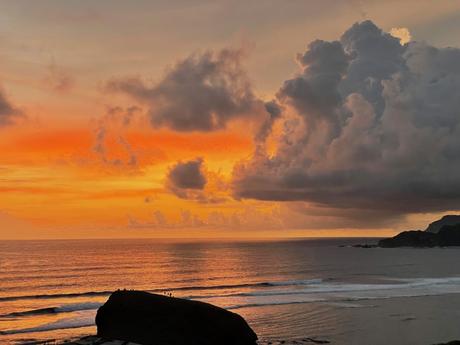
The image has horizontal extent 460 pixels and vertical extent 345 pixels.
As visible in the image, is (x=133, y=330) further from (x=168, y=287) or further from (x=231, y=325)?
(x=168, y=287)

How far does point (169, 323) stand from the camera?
116 feet

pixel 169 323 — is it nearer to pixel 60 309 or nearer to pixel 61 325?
pixel 61 325

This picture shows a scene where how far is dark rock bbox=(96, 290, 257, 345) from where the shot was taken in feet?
114

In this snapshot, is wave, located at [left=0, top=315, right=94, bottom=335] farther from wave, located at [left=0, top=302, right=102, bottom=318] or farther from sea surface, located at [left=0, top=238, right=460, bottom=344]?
wave, located at [left=0, top=302, right=102, bottom=318]

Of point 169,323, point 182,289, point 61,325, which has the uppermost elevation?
point 169,323

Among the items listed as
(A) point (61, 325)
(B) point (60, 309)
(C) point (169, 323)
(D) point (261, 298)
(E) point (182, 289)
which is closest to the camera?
(C) point (169, 323)

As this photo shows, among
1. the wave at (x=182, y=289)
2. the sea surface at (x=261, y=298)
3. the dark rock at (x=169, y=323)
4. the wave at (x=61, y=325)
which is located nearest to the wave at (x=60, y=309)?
the sea surface at (x=261, y=298)

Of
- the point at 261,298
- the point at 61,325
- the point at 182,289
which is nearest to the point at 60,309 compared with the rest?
A: the point at 61,325

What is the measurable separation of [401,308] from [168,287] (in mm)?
40374

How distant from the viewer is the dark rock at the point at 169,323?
1373 inches

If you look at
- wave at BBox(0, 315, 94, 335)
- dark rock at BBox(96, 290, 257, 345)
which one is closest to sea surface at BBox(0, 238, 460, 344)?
wave at BBox(0, 315, 94, 335)

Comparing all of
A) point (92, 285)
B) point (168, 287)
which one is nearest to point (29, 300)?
point (92, 285)

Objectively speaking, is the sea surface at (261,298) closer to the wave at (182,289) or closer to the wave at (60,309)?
the wave at (60,309)

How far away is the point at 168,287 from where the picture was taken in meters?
82.9
